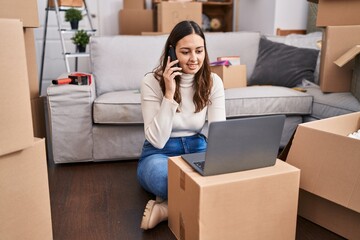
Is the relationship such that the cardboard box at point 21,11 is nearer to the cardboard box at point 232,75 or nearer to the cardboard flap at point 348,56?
the cardboard box at point 232,75

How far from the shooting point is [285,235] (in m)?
1.22

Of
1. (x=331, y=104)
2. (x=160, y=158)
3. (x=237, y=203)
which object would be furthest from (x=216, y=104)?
(x=331, y=104)

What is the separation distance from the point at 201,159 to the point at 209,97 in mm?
400

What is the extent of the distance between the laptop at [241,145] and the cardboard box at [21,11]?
118 cm

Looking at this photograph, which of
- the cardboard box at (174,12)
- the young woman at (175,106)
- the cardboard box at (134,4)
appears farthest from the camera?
the cardboard box at (134,4)

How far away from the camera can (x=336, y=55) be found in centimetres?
217

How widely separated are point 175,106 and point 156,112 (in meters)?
0.13

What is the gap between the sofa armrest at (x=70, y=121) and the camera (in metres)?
2.02

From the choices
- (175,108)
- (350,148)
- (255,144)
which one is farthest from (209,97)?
(350,148)

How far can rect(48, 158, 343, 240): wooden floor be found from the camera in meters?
1.39

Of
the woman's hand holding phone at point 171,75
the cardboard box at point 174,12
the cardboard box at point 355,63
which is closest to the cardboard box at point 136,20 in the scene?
the cardboard box at point 174,12

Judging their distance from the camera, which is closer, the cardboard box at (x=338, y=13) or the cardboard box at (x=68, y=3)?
the cardboard box at (x=338, y=13)

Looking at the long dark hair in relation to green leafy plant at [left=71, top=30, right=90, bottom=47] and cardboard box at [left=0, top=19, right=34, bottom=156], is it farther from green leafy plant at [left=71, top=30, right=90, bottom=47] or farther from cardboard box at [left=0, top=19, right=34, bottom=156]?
green leafy plant at [left=71, top=30, right=90, bottom=47]

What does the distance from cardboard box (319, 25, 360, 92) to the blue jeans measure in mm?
1026
